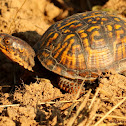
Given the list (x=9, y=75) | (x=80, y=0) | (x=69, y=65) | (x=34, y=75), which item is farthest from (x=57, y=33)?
(x=80, y=0)

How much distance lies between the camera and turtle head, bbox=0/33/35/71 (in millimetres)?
3346

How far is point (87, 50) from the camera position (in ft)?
10.5

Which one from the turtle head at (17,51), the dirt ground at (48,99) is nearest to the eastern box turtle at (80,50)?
the turtle head at (17,51)

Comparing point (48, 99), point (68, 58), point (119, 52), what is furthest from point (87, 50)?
point (48, 99)

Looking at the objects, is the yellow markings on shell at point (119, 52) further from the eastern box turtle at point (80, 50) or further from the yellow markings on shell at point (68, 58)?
the yellow markings on shell at point (68, 58)

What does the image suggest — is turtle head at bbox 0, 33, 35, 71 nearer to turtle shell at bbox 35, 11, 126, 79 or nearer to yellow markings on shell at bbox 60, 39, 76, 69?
turtle shell at bbox 35, 11, 126, 79

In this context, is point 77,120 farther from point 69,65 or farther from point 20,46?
point 20,46

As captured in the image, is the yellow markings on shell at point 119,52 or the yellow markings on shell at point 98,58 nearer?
the yellow markings on shell at point 98,58

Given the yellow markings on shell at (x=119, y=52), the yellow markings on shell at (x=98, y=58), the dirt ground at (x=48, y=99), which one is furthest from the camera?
the yellow markings on shell at (x=119, y=52)

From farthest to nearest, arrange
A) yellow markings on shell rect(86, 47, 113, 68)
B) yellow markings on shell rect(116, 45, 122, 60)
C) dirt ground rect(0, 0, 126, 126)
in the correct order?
1. yellow markings on shell rect(116, 45, 122, 60)
2. yellow markings on shell rect(86, 47, 113, 68)
3. dirt ground rect(0, 0, 126, 126)

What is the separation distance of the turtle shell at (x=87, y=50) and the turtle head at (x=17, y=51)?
290 mm

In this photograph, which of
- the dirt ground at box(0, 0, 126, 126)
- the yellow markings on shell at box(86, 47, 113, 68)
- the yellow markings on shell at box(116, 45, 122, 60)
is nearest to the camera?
the dirt ground at box(0, 0, 126, 126)

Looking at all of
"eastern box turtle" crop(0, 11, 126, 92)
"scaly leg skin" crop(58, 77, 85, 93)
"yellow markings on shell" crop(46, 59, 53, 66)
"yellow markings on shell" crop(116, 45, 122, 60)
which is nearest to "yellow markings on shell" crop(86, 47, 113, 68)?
"eastern box turtle" crop(0, 11, 126, 92)

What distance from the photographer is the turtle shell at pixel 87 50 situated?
10.5 ft
